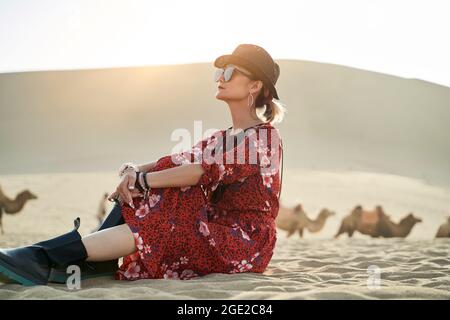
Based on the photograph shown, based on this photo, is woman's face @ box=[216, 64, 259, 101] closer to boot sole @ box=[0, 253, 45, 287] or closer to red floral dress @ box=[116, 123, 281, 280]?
red floral dress @ box=[116, 123, 281, 280]

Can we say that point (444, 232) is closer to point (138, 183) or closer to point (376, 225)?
point (376, 225)

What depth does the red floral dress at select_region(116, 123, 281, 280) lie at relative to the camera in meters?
4.16

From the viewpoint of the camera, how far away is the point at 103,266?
433 cm

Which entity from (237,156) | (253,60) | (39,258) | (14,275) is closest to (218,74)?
(253,60)

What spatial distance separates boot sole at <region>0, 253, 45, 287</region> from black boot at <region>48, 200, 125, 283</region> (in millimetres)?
196

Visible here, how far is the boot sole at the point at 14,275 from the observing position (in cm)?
378

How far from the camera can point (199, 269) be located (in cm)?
434

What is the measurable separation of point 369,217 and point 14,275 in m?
8.59

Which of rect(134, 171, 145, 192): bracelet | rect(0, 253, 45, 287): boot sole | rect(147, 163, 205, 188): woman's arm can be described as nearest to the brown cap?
rect(147, 163, 205, 188): woman's arm

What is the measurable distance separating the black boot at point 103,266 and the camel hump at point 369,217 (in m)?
7.79
